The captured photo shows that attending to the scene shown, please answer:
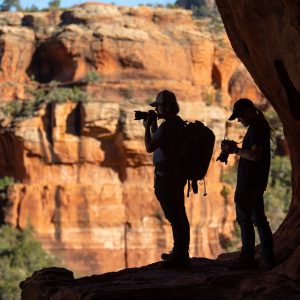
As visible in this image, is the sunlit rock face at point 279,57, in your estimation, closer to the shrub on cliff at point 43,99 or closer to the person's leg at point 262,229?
the person's leg at point 262,229

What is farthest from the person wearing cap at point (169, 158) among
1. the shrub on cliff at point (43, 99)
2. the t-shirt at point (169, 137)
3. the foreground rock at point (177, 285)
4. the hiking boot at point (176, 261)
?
the shrub on cliff at point (43, 99)

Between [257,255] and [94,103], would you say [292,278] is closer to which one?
Result: [257,255]

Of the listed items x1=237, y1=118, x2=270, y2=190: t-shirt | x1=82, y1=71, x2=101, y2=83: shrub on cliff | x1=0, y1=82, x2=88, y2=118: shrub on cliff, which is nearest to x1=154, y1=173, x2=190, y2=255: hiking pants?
x1=237, y1=118, x2=270, y2=190: t-shirt

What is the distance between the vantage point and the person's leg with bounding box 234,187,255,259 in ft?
25.0

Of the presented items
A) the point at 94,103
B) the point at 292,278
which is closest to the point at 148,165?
the point at 94,103

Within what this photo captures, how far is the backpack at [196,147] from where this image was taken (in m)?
7.96

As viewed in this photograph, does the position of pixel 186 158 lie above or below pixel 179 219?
above

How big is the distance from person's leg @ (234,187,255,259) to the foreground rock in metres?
0.23

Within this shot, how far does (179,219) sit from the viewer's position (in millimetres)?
8234

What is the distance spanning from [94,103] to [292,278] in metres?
27.8

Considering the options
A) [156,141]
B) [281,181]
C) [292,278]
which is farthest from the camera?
[281,181]

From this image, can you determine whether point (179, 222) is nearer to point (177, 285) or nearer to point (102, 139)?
point (177, 285)

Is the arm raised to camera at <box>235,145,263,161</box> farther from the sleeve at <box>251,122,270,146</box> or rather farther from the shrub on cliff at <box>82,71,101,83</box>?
the shrub on cliff at <box>82,71,101,83</box>

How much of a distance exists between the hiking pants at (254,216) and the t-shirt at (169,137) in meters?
0.80
